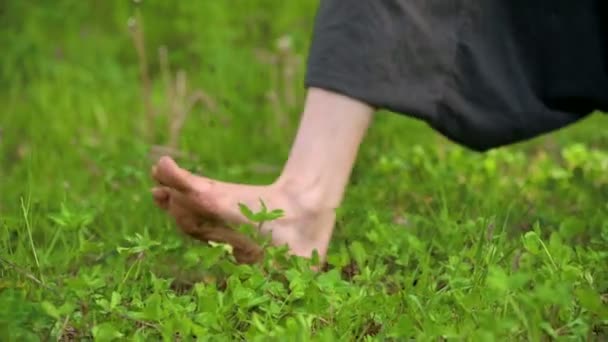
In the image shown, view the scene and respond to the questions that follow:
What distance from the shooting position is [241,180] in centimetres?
306

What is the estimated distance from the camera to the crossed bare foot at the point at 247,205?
2.29m

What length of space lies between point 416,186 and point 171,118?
0.94m

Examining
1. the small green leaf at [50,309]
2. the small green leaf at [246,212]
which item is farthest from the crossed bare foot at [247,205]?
the small green leaf at [50,309]

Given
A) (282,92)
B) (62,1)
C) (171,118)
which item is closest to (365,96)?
(171,118)

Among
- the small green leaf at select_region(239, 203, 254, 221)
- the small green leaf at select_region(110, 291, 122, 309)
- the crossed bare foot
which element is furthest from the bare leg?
the small green leaf at select_region(110, 291, 122, 309)

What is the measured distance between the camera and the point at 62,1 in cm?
463

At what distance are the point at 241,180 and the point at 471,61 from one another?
2.77 feet

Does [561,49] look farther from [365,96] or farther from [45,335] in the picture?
[45,335]

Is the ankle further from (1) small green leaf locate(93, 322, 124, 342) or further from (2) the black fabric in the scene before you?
(1) small green leaf locate(93, 322, 124, 342)

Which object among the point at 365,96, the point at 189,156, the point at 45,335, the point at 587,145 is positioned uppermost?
the point at 365,96

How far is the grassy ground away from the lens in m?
1.89

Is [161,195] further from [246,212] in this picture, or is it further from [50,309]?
[50,309]

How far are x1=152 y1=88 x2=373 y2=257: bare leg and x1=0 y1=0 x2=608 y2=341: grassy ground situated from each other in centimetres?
7

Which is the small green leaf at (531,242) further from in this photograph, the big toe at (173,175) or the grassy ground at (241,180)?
the big toe at (173,175)
